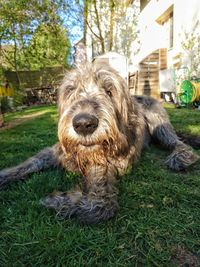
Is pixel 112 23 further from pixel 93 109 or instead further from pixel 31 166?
pixel 93 109

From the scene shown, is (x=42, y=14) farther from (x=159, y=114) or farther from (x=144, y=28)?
(x=159, y=114)

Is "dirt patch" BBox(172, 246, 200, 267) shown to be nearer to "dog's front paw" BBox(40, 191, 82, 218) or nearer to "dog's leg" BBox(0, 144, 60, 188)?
"dog's front paw" BBox(40, 191, 82, 218)

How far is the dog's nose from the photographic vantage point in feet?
6.17

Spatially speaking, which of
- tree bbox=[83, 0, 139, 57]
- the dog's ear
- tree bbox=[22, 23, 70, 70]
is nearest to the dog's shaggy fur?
the dog's ear

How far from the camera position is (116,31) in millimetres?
16938

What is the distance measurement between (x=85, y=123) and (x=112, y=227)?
75 centimetres

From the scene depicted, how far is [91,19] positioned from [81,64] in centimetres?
1473

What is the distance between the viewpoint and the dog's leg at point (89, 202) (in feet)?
5.73

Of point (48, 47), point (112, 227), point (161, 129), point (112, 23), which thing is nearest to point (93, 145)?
point (112, 227)

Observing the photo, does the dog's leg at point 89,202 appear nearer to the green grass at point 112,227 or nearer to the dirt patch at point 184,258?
the green grass at point 112,227

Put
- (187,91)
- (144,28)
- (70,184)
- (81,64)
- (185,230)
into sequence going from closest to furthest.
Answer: (185,230) < (70,184) < (81,64) < (187,91) < (144,28)

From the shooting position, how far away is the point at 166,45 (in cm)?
1448

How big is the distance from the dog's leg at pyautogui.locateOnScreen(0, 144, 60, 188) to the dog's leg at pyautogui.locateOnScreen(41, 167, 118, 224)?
630 mm

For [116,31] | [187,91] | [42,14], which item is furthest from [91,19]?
[187,91]
